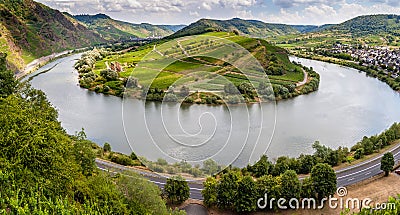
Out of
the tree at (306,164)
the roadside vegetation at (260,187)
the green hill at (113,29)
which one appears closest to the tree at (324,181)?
the roadside vegetation at (260,187)

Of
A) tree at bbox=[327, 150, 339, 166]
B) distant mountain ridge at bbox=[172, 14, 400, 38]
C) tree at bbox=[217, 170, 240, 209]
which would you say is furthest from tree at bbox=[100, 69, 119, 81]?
distant mountain ridge at bbox=[172, 14, 400, 38]

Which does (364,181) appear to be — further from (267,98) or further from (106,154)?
(106,154)

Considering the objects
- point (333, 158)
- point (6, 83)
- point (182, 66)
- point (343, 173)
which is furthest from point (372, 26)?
point (182, 66)

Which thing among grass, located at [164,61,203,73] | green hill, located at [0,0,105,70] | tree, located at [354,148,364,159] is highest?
green hill, located at [0,0,105,70]

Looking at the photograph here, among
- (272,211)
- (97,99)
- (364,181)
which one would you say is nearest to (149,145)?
(272,211)

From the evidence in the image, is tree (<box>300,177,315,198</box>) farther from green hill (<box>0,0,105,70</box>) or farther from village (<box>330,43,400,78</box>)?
green hill (<box>0,0,105,70</box>)

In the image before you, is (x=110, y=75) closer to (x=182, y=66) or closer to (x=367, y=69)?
(x=182, y=66)

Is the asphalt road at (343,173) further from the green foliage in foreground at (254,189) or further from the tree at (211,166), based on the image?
the tree at (211,166)
